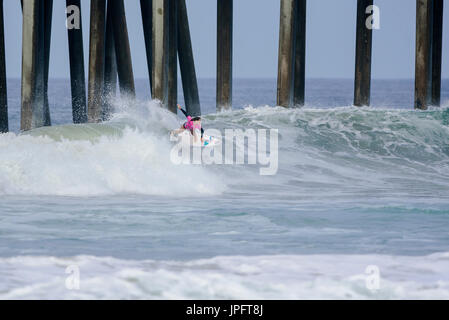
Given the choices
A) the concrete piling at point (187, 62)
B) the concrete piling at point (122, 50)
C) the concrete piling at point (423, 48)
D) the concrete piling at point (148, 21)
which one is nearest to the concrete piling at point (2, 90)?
the concrete piling at point (122, 50)

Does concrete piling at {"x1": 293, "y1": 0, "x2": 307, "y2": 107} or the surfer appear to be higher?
concrete piling at {"x1": 293, "y1": 0, "x2": 307, "y2": 107}

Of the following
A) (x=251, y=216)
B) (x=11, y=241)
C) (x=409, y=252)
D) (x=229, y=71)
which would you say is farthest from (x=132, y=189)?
(x=229, y=71)

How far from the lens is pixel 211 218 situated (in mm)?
7359

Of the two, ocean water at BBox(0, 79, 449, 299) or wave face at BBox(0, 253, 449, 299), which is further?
ocean water at BBox(0, 79, 449, 299)

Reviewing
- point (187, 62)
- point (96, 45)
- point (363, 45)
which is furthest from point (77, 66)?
point (363, 45)

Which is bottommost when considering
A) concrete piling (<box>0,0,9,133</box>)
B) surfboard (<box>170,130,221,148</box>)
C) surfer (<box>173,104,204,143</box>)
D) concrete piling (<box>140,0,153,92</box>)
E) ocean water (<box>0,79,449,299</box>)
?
ocean water (<box>0,79,449,299</box>)

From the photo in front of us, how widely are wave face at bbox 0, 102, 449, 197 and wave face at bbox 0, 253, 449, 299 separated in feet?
11.4

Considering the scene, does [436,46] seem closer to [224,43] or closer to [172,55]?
[224,43]

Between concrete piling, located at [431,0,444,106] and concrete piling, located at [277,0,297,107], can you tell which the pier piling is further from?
concrete piling, located at [431,0,444,106]

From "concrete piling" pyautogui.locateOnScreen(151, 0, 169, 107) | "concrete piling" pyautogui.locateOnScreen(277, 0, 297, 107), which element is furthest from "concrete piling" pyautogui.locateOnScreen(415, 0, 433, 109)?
"concrete piling" pyautogui.locateOnScreen(151, 0, 169, 107)

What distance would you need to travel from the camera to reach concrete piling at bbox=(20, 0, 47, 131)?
11.1m

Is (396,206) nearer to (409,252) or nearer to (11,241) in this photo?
(409,252)
